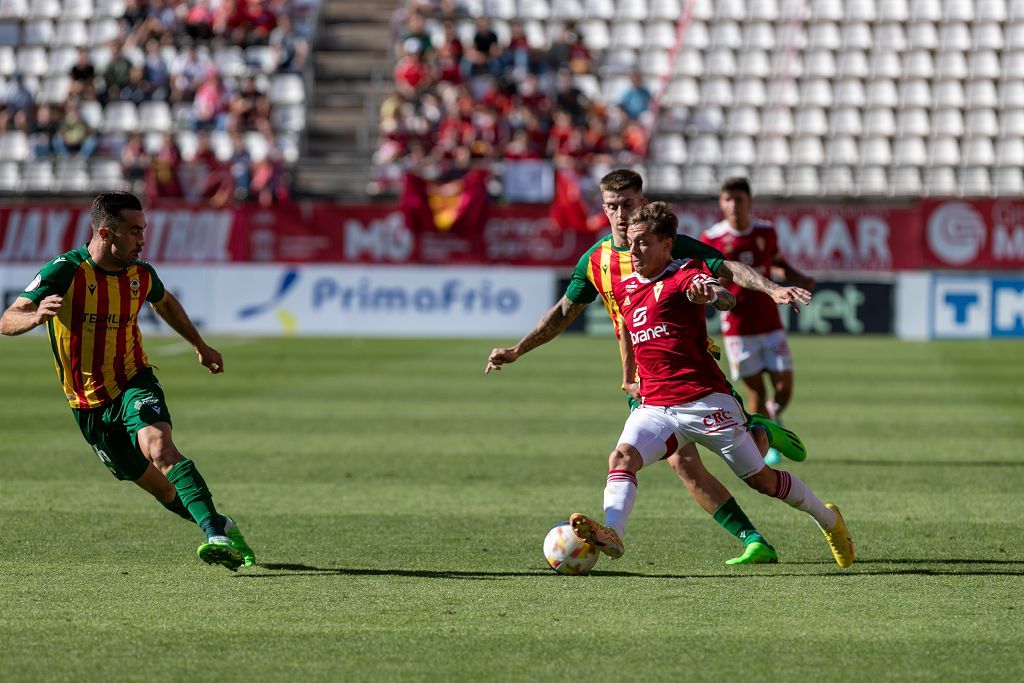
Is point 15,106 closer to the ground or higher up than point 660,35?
closer to the ground

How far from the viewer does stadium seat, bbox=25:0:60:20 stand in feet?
113

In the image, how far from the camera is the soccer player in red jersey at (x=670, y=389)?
7.33m

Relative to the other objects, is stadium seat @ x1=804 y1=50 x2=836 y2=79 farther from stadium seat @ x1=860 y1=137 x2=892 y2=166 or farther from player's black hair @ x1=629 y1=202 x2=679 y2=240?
player's black hair @ x1=629 y1=202 x2=679 y2=240

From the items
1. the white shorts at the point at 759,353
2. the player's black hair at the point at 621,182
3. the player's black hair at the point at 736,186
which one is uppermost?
the player's black hair at the point at 736,186

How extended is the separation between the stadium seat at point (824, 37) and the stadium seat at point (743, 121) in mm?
2072

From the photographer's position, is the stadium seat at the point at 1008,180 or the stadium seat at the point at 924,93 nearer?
the stadium seat at the point at 1008,180

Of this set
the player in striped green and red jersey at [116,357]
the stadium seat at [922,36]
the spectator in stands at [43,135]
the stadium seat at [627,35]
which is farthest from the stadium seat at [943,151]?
the player in striped green and red jersey at [116,357]

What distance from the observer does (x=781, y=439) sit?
7.61 metres

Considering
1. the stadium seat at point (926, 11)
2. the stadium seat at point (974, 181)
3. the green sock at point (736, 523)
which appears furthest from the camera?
the stadium seat at point (926, 11)

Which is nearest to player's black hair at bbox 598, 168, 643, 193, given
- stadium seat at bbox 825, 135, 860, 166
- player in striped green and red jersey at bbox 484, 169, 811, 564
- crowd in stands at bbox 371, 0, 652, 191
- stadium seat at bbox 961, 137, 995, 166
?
player in striped green and red jersey at bbox 484, 169, 811, 564

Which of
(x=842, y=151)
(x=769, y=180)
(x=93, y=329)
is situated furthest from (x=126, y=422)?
(x=842, y=151)

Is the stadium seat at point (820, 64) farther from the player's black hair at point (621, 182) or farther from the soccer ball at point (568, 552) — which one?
the soccer ball at point (568, 552)

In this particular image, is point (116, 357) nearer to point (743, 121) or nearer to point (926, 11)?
point (743, 121)

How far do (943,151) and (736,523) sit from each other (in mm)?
23586
